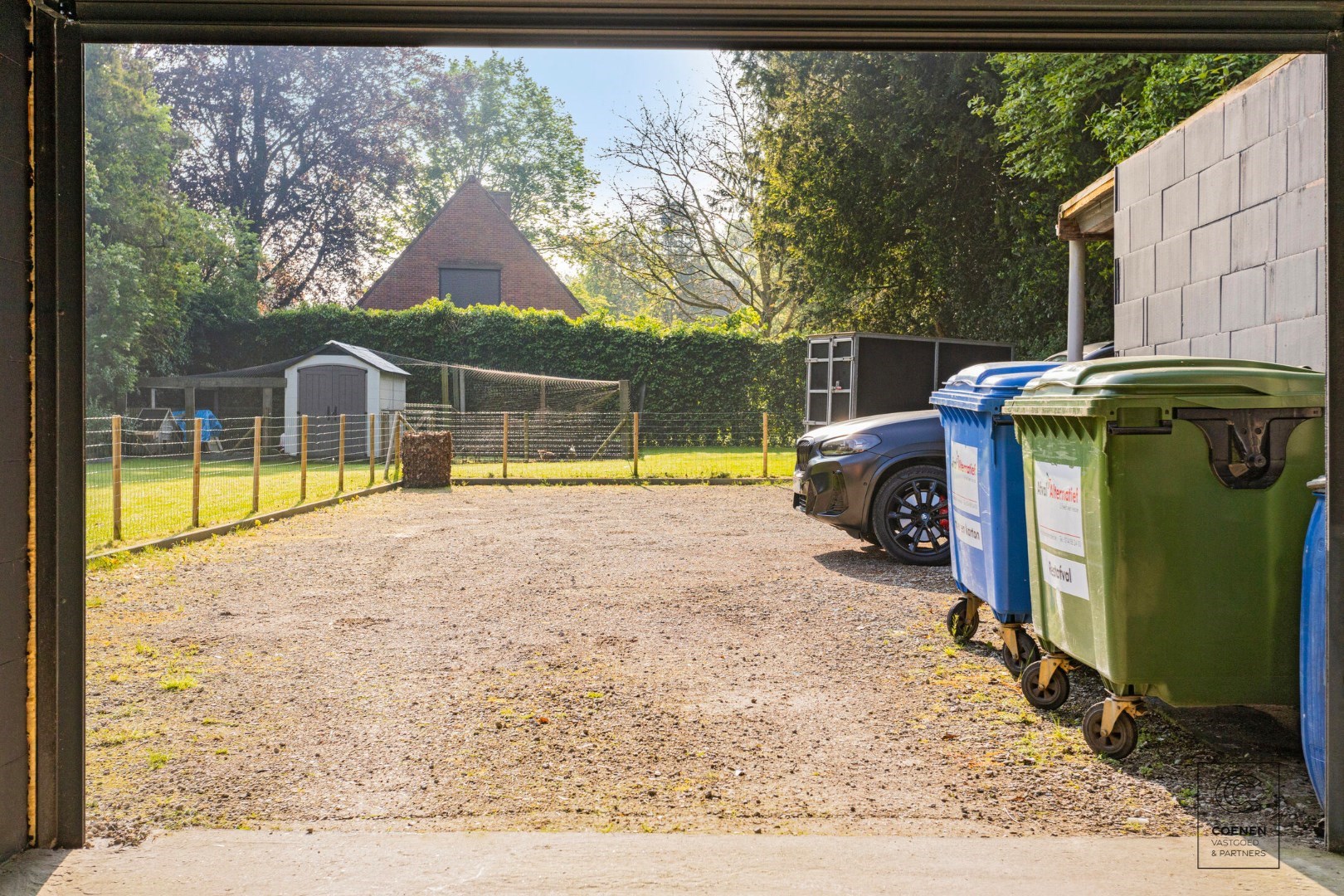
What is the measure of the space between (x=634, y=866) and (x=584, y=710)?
1.75m

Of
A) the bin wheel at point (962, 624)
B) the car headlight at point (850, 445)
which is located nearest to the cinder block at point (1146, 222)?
the car headlight at point (850, 445)

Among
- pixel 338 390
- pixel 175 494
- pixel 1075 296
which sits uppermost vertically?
pixel 1075 296

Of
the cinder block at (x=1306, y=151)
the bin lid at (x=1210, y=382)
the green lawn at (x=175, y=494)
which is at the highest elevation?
the cinder block at (x=1306, y=151)

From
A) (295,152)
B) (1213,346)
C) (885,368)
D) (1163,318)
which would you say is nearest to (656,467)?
(885,368)

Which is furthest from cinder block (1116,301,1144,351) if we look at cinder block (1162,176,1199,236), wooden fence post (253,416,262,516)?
wooden fence post (253,416,262,516)

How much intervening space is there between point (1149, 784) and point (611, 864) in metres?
2.07

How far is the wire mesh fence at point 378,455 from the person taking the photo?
12922 mm

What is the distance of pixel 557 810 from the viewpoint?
359cm

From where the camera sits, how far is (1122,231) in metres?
7.88

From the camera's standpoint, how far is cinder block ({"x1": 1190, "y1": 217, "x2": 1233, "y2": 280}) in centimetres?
600

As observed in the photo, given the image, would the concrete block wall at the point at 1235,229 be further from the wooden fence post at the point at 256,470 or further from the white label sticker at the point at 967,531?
the wooden fence post at the point at 256,470

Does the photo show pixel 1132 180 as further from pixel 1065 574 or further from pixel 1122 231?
pixel 1065 574

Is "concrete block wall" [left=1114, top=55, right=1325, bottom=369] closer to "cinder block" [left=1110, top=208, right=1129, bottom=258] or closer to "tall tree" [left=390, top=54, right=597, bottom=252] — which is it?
"cinder block" [left=1110, top=208, right=1129, bottom=258]

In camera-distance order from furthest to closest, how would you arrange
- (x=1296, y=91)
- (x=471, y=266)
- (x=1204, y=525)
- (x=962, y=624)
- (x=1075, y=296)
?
(x=471, y=266), (x=1075, y=296), (x=962, y=624), (x=1296, y=91), (x=1204, y=525)
